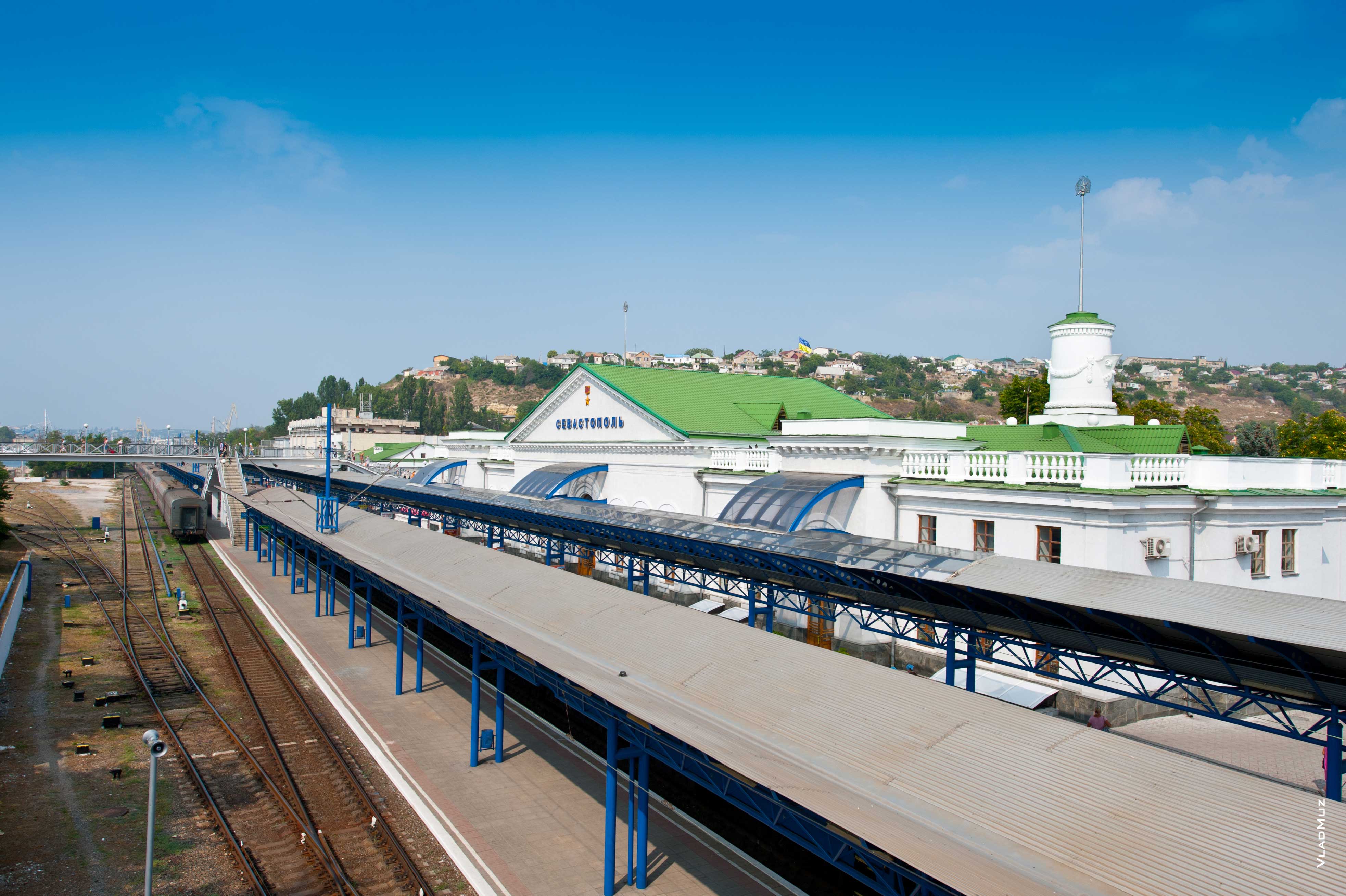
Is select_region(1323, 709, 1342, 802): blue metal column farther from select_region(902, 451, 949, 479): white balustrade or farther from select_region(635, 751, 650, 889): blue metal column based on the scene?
select_region(902, 451, 949, 479): white balustrade

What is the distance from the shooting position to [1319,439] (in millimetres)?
48125

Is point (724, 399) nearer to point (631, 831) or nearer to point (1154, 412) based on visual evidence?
point (1154, 412)

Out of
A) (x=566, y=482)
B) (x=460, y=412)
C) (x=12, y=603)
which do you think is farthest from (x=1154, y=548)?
(x=460, y=412)

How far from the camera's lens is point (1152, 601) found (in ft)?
39.0

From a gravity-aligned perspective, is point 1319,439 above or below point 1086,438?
below

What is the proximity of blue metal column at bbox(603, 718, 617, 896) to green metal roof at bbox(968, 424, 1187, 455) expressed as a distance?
2016cm

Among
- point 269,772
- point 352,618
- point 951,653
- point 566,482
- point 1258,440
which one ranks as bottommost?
point 269,772

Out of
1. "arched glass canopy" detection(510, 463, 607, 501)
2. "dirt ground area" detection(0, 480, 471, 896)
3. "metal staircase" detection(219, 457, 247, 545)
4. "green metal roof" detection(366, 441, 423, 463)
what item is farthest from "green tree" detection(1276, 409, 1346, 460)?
"green metal roof" detection(366, 441, 423, 463)

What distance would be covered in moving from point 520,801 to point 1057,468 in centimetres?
1629

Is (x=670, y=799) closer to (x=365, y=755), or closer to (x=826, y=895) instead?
(x=826, y=895)

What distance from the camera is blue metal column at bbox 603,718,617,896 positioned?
1265cm

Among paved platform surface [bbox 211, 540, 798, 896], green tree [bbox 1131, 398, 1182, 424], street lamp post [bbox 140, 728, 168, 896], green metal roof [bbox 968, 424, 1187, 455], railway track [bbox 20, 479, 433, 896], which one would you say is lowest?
railway track [bbox 20, 479, 433, 896]

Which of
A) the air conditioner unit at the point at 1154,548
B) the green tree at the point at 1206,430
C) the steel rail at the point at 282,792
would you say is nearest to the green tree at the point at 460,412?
the green tree at the point at 1206,430

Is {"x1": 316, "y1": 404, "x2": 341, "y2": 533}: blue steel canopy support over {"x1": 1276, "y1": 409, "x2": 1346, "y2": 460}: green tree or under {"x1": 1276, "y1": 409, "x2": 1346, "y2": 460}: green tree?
under
